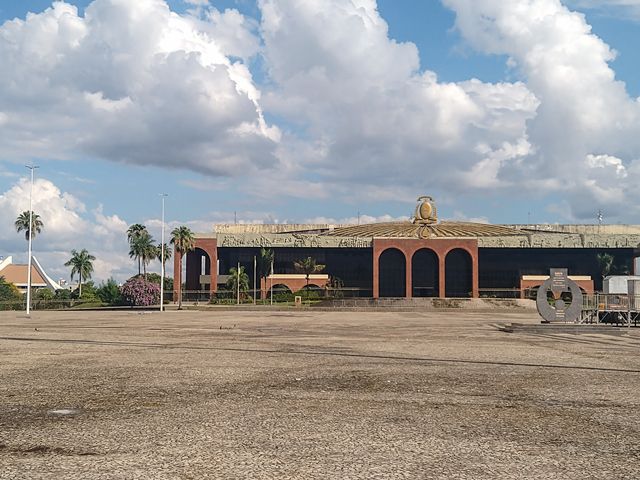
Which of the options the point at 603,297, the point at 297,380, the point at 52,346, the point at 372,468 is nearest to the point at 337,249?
the point at 603,297

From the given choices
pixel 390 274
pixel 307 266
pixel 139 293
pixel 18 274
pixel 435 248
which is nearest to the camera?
pixel 139 293

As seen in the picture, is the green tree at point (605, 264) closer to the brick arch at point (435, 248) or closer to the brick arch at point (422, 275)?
the brick arch at point (435, 248)

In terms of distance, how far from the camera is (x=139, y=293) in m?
81.8

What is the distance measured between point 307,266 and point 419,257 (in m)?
20.1

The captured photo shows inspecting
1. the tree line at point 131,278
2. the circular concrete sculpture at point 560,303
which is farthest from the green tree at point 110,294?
the circular concrete sculpture at point 560,303

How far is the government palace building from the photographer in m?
102

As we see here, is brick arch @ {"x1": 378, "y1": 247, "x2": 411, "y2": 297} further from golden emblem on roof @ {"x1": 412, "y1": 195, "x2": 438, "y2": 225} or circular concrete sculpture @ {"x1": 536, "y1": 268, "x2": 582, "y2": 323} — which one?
circular concrete sculpture @ {"x1": 536, "y1": 268, "x2": 582, "y2": 323}

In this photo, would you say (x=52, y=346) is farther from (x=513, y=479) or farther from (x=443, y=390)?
(x=513, y=479)

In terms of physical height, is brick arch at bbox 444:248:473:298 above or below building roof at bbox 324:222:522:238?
below

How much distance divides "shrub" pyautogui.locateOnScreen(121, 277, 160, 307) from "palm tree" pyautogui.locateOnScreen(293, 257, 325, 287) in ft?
98.2

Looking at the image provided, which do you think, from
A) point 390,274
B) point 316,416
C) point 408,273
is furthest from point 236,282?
point 316,416

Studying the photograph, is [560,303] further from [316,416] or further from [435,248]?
[435,248]

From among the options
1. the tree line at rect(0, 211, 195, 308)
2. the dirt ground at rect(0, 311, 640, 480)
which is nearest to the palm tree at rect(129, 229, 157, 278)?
the tree line at rect(0, 211, 195, 308)

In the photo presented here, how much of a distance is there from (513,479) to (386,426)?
2874 millimetres
